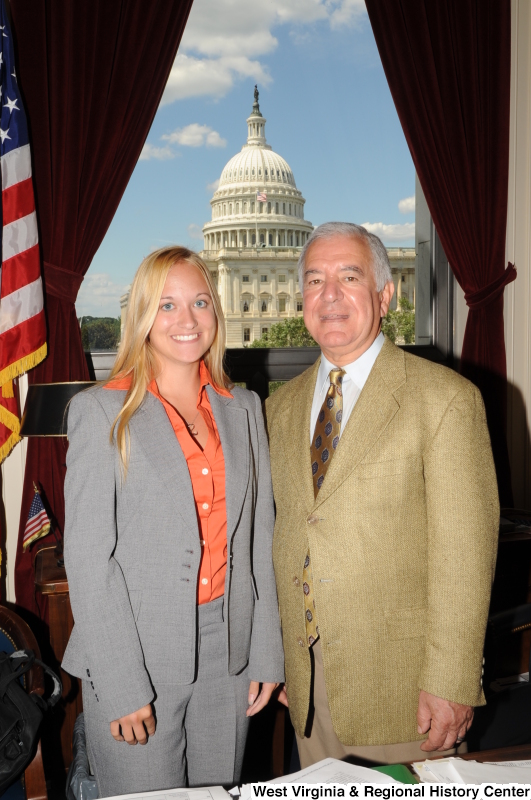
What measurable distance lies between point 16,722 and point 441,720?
3.61 feet

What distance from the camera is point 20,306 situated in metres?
2.56

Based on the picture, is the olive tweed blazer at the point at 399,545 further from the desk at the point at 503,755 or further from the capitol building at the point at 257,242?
the capitol building at the point at 257,242

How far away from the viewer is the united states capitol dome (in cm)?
326

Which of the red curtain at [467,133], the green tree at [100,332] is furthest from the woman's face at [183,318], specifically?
the red curtain at [467,133]

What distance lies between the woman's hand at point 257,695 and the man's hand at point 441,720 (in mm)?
356

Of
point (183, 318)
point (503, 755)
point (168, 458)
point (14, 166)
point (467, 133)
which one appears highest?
point (467, 133)

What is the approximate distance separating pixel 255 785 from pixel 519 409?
2898mm

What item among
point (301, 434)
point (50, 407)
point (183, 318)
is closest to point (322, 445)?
point (301, 434)

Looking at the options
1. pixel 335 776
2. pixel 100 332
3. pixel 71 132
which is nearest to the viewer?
pixel 335 776

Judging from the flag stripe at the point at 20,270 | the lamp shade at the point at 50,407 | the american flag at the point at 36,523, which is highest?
the flag stripe at the point at 20,270

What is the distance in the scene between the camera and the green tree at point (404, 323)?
143 inches

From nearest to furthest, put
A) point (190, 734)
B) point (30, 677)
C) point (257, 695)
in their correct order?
1. point (190, 734)
2. point (257, 695)
3. point (30, 677)

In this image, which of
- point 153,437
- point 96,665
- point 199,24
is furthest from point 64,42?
point 96,665

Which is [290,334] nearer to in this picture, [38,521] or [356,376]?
[38,521]
